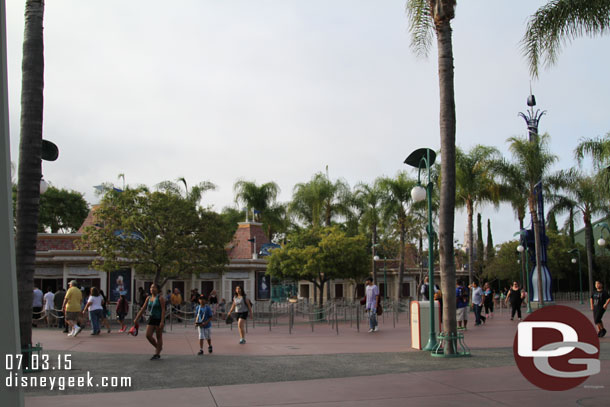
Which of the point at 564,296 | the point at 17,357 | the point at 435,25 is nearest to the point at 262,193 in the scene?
the point at 564,296

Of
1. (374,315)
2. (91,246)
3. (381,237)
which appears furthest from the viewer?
(381,237)

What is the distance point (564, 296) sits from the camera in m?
54.3

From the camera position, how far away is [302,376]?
10539 mm

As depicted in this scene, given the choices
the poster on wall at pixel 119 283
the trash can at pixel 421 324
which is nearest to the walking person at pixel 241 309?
the trash can at pixel 421 324

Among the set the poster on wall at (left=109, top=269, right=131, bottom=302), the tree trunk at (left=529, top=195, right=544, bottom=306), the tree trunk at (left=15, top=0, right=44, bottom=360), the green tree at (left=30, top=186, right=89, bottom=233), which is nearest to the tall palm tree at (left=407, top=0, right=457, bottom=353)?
the tree trunk at (left=15, top=0, right=44, bottom=360)

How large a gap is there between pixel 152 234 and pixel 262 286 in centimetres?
1381

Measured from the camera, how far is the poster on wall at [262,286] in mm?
40406

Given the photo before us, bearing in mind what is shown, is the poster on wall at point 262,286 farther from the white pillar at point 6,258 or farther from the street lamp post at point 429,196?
the white pillar at point 6,258

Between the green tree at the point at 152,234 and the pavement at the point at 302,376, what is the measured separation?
11.0 m

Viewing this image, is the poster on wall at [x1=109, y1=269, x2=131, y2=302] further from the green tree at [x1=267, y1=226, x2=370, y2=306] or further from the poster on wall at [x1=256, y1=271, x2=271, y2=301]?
the poster on wall at [x1=256, y1=271, x2=271, y2=301]

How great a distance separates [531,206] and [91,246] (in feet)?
78.0

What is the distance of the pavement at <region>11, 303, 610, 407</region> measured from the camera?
8383 millimetres

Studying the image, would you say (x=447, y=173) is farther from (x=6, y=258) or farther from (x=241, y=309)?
(x=6, y=258)

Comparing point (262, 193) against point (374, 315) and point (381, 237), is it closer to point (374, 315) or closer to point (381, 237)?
point (381, 237)
